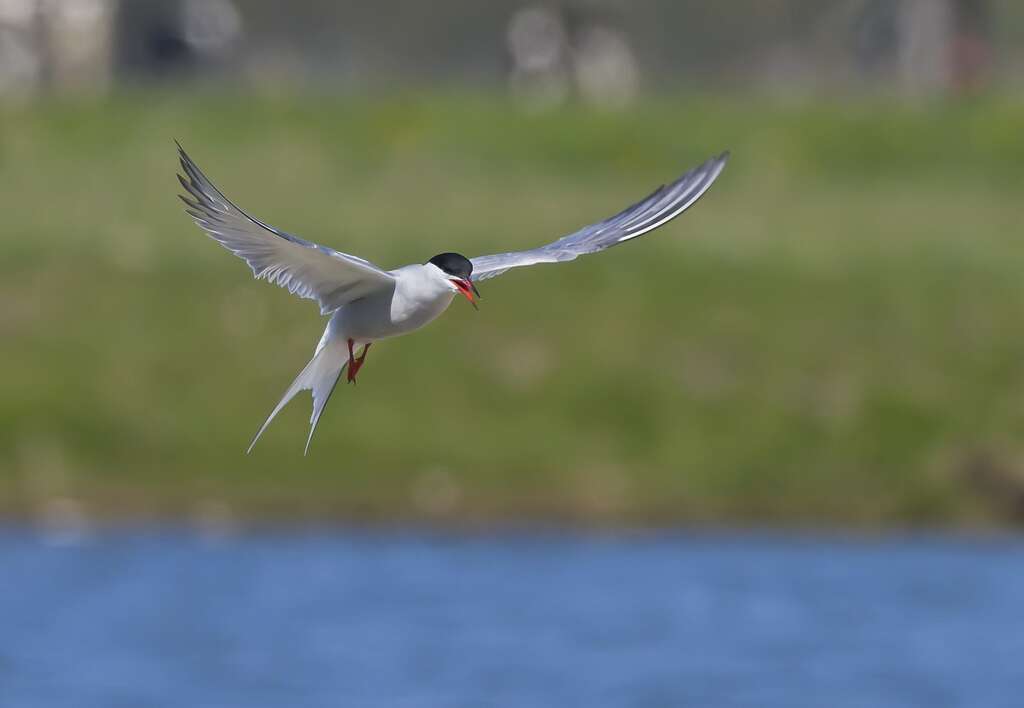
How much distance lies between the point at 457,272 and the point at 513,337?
20095mm

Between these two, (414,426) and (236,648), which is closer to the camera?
(236,648)

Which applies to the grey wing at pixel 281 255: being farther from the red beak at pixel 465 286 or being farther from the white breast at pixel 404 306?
the red beak at pixel 465 286

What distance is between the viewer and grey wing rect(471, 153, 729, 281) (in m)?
8.89

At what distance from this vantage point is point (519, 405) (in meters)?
26.9

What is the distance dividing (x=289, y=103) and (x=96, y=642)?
1359 cm

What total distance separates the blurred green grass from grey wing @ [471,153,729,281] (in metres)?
15.9

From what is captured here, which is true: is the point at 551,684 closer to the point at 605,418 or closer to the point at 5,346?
the point at 605,418

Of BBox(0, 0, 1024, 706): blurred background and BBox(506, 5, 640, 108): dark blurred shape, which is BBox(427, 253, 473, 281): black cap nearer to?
BBox(0, 0, 1024, 706): blurred background

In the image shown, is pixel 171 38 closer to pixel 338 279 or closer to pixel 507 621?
pixel 507 621

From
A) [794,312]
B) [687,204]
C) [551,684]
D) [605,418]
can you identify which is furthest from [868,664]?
[687,204]

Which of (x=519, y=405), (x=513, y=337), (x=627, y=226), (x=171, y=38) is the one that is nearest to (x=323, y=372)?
(x=627, y=226)

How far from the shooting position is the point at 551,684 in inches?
868

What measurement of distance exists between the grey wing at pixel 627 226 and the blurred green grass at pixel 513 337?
1592cm

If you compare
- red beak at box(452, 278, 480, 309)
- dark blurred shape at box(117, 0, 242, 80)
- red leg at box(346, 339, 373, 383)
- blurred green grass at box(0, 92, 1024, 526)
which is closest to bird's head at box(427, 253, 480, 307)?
red beak at box(452, 278, 480, 309)
